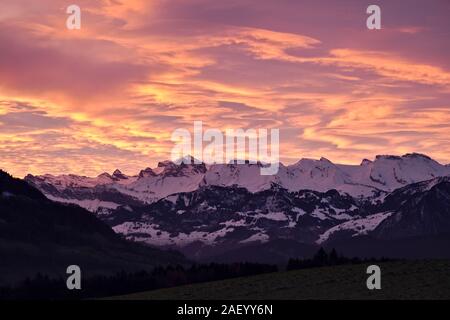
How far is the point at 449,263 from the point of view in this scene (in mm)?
184500

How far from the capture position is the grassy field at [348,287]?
525 ft

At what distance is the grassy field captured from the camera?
6294 inches

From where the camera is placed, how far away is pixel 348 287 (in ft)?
585

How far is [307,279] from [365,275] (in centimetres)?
1196
